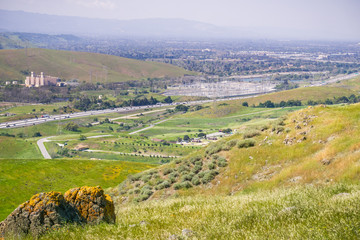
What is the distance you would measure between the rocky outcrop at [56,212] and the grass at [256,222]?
1.95 ft

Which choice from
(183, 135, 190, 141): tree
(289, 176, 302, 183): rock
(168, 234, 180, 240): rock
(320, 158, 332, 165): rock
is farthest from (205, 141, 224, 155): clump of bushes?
(183, 135, 190, 141): tree

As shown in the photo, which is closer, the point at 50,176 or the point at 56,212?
the point at 56,212

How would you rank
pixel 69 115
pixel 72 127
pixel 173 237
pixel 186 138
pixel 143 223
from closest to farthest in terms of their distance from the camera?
1. pixel 173 237
2. pixel 143 223
3. pixel 186 138
4. pixel 72 127
5. pixel 69 115

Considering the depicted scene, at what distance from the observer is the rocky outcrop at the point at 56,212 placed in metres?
9.69

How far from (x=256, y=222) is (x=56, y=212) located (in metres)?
5.95

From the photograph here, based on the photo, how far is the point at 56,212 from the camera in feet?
32.6

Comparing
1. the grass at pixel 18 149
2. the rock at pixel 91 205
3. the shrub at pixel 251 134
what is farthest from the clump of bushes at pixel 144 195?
the grass at pixel 18 149

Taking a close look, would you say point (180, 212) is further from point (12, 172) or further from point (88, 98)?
point (88, 98)

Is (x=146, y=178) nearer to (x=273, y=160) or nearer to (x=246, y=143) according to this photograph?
(x=246, y=143)

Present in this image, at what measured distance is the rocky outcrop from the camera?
9.69 metres

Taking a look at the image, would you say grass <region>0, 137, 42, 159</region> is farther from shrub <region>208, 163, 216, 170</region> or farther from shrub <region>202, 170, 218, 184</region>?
shrub <region>202, 170, 218, 184</region>

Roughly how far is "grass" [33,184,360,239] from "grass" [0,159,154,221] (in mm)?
29280

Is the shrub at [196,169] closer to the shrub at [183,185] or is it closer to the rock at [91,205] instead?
the shrub at [183,185]

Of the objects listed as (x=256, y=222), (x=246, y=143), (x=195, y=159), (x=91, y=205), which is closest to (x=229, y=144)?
(x=246, y=143)
